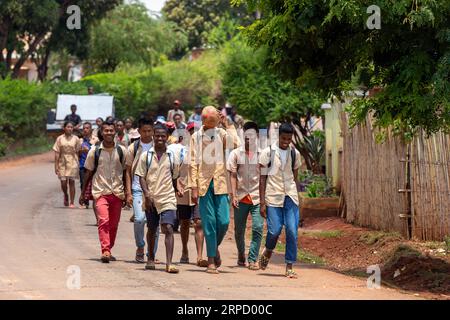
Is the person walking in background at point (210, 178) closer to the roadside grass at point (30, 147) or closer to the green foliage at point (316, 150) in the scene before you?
the green foliage at point (316, 150)

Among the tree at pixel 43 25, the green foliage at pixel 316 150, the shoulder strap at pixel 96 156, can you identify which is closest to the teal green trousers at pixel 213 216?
the shoulder strap at pixel 96 156

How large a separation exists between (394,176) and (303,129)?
10322 millimetres

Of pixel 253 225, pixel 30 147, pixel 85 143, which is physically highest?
pixel 30 147

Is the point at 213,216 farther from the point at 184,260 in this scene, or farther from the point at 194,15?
the point at 194,15

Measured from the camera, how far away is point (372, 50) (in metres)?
12.6

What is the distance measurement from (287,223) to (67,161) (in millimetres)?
9559

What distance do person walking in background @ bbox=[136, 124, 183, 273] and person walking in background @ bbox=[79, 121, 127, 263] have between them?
69 cm

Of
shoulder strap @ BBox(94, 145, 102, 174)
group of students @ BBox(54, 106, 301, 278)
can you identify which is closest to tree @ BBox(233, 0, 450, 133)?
group of students @ BBox(54, 106, 301, 278)

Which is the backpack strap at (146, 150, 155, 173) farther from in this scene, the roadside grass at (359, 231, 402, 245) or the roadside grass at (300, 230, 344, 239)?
the roadside grass at (300, 230, 344, 239)

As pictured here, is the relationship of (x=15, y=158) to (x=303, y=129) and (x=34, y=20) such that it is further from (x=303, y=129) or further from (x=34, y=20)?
(x=303, y=129)

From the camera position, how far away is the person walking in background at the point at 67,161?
20984 mm

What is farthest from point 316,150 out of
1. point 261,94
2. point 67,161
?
point 67,161

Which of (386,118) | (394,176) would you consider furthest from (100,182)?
(394,176)

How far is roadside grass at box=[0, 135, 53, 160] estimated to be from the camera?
37.1 meters
